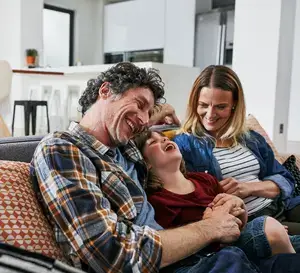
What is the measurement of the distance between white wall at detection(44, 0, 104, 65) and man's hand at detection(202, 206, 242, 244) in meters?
7.80

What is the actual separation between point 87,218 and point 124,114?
0.39 m

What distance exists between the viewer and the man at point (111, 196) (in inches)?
37.4

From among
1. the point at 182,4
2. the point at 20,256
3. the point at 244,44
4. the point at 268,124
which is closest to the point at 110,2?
the point at 182,4

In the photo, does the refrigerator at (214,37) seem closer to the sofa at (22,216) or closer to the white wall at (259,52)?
the white wall at (259,52)

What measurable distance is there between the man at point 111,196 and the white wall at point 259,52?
9.72 feet

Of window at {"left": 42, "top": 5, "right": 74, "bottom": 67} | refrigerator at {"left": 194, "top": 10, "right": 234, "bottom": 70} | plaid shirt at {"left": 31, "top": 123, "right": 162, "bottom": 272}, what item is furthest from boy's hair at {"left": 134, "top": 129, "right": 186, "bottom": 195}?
window at {"left": 42, "top": 5, "right": 74, "bottom": 67}

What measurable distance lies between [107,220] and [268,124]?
3384 millimetres

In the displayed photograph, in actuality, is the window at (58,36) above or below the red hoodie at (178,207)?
above

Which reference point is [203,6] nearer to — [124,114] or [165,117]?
[165,117]

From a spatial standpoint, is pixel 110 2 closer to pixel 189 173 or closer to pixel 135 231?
pixel 189 173

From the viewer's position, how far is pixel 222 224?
3.87 ft

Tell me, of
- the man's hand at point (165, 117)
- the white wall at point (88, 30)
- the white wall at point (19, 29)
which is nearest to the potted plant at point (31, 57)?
the white wall at point (19, 29)

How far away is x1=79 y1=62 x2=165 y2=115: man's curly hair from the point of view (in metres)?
1.22

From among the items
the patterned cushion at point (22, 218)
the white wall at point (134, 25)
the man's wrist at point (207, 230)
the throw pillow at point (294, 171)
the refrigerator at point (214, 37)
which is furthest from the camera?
the white wall at point (134, 25)
